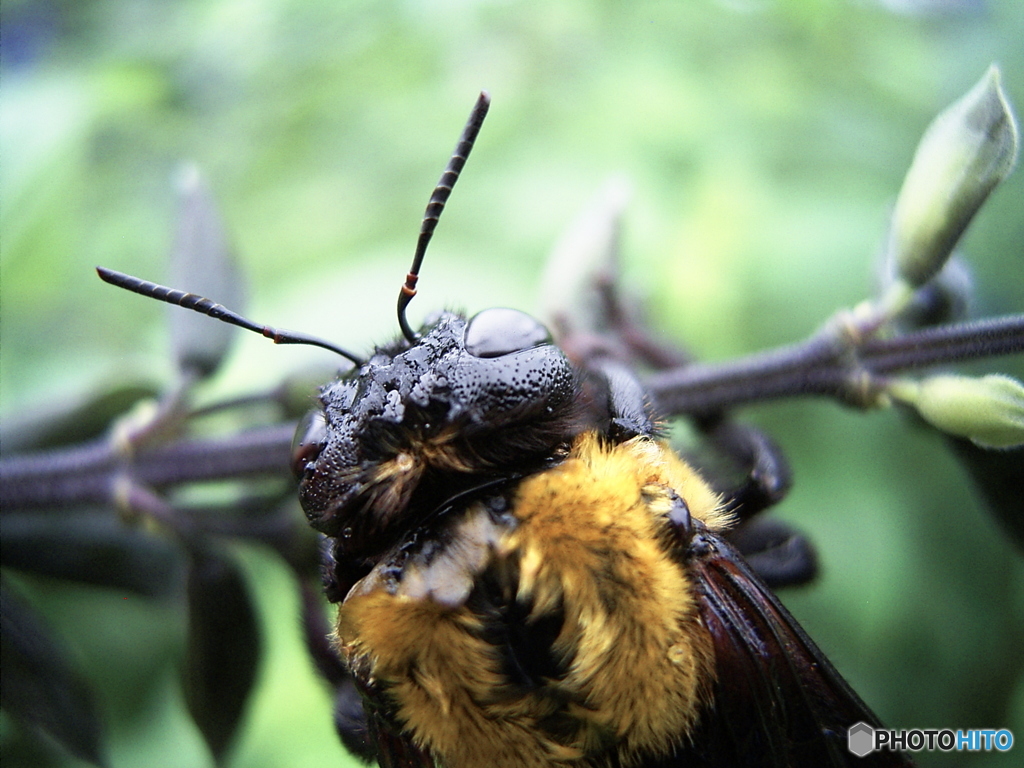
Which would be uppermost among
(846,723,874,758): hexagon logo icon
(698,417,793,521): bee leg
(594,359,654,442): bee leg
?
(594,359,654,442): bee leg

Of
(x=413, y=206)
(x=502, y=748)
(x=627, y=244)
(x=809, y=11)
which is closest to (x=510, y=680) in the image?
(x=502, y=748)

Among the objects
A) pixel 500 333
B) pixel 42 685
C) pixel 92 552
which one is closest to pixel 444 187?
pixel 500 333

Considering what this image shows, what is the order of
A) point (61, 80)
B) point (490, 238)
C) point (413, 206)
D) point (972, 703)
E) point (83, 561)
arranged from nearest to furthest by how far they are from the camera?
point (83, 561) → point (972, 703) → point (61, 80) → point (490, 238) → point (413, 206)

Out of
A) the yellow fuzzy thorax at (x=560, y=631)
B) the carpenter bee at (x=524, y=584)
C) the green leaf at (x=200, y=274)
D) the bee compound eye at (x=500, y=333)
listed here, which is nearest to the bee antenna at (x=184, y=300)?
the carpenter bee at (x=524, y=584)

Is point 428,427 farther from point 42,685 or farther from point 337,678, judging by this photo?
point 42,685

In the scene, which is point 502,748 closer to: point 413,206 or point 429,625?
point 429,625

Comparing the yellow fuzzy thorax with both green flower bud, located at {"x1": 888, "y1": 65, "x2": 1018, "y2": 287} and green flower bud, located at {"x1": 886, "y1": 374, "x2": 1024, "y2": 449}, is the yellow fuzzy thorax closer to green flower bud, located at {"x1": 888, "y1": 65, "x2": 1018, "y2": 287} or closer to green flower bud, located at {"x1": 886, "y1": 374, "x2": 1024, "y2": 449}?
green flower bud, located at {"x1": 886, "y1": 374, "x2": 1024, "y2": 449}

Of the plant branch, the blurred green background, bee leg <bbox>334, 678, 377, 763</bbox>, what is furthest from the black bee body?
the blurred green background
